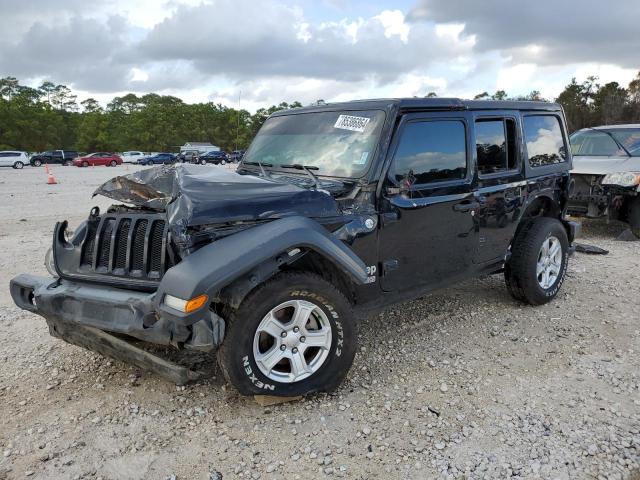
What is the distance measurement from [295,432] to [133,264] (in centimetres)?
139

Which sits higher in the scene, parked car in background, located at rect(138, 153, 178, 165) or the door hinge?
the door hinge

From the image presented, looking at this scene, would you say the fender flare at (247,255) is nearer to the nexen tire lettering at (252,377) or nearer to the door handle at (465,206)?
the nexen tire lettering at (252,377)

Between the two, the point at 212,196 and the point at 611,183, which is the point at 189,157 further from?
the point at 212,196

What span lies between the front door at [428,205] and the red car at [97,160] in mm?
46446

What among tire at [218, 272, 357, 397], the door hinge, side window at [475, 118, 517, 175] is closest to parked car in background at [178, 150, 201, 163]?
side window at [475, 118, 517, 175]

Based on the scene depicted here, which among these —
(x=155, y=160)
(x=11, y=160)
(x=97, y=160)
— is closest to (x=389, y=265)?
(x=11, y=160)

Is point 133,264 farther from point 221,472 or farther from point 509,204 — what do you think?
point 509,204

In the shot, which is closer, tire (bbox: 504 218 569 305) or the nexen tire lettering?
the nexen tire lettering

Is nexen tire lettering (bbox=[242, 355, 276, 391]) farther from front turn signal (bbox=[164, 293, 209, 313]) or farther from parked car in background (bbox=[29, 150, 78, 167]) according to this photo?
parked car in background (bbox=[29, 150, 78, 167])

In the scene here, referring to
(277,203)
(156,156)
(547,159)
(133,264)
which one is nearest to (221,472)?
(133,264)

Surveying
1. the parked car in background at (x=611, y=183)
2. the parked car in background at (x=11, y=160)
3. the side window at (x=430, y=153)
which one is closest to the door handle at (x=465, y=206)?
the side window at (x=430, y=153)

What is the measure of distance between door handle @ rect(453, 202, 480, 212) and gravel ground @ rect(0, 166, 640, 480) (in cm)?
108

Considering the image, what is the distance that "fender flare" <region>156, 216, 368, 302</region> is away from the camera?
2596 mm

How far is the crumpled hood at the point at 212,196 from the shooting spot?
289cm
